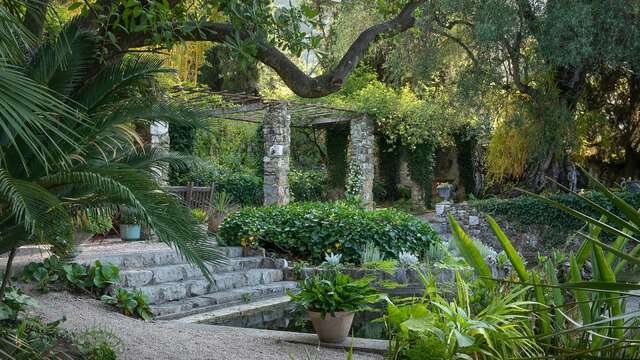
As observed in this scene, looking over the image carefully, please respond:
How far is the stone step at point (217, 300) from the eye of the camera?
23.7ft

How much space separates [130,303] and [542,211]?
10.0 metres

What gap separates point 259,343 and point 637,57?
10.3 metres

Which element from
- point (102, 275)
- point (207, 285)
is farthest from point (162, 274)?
point (102, 275)

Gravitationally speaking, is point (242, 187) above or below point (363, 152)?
below

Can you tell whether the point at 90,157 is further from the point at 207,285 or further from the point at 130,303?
the point at 207,285

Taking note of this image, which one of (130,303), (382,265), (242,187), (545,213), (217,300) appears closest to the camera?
(130,303)

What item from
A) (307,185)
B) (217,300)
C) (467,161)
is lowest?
(217,300)

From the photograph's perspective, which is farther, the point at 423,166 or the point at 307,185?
the point at 307,185

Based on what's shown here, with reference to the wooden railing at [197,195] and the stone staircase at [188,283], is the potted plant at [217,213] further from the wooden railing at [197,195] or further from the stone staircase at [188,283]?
the stone staircase at [188,283]

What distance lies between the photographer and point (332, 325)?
5457mm

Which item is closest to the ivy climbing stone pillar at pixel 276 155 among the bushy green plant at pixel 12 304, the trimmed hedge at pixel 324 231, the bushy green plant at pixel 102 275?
the trimmed hedge at pixel 324 231

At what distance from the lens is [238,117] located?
58.6ft

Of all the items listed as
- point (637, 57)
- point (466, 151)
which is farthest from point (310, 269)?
point (466, 151)

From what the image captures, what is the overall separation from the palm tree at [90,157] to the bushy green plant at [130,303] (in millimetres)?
2104
